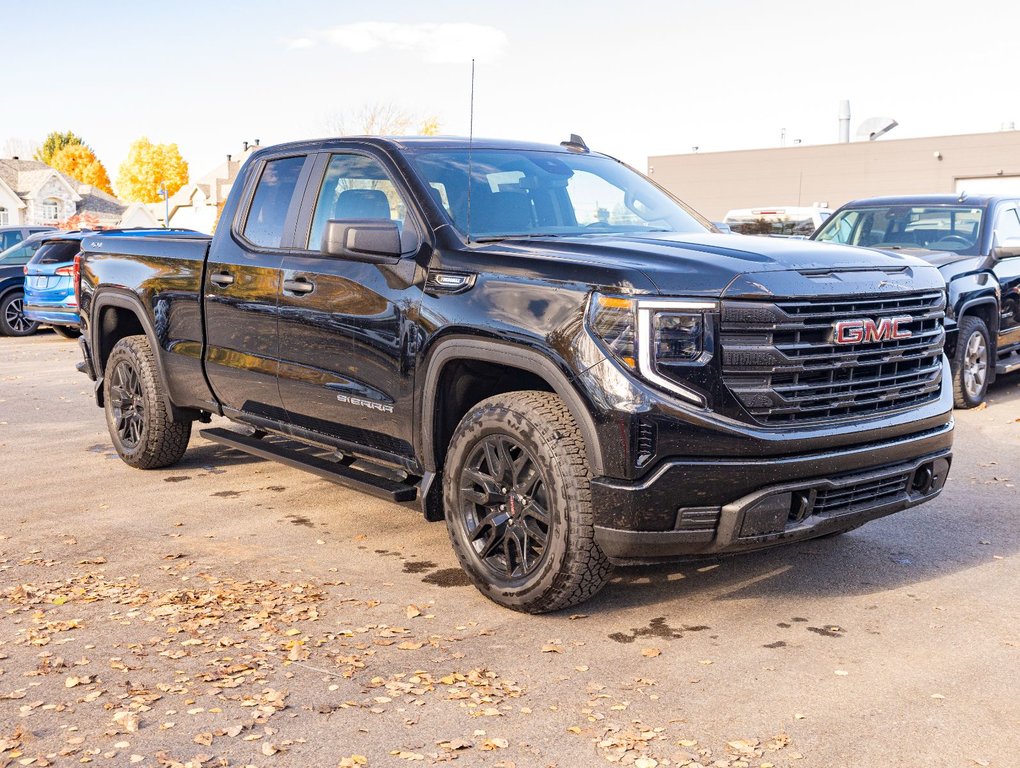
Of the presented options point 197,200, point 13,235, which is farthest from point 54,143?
point 13,235

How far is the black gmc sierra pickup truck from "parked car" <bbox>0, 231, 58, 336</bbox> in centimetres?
1458

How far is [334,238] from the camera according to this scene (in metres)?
5.33

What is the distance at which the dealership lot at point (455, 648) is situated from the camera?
143 inches

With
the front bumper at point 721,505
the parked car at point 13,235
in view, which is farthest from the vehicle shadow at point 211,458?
the parked car at point 13,235

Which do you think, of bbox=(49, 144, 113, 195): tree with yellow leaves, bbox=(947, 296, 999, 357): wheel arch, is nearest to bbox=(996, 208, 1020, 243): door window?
bbox=(947, 296, 999, 357): wheel arch

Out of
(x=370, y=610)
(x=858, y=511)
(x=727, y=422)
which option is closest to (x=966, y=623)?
(x=858, y=511)

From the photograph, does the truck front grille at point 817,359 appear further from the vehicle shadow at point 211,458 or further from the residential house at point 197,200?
the residential house at point 197,200

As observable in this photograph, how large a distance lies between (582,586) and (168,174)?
10944 cm

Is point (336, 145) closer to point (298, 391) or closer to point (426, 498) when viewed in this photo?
point (298, 391)

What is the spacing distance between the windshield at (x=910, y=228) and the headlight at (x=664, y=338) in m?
6.96

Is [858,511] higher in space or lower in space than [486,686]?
higher

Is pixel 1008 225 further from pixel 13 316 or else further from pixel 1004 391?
pixel 13 316

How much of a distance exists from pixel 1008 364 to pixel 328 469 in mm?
7403

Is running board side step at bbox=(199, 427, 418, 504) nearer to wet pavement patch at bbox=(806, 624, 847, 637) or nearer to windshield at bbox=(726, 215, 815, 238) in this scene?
wet pavement patch at bbox=(806, 624, 847, 637)
